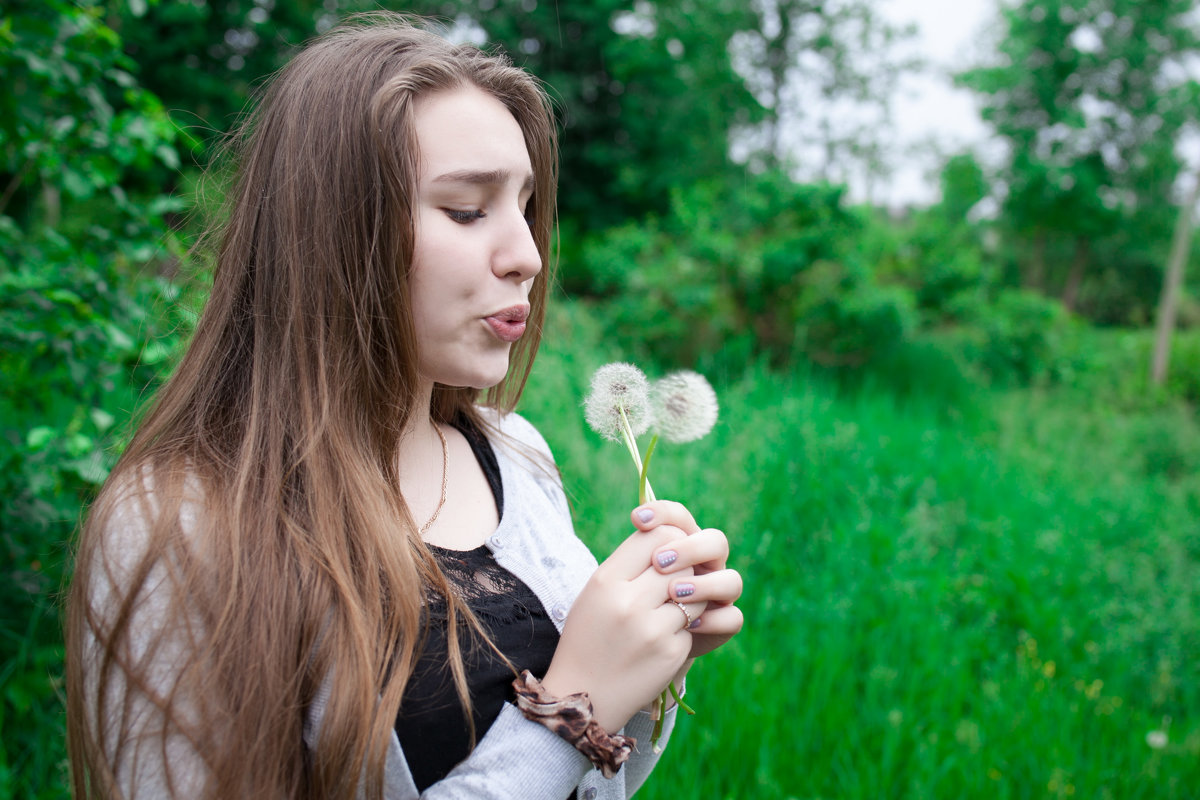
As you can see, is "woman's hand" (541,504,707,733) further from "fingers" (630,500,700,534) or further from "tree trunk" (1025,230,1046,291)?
"tree trunk" (1025,230,1046,291)

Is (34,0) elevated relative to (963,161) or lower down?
lower down

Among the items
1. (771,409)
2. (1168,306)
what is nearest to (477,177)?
(771,409)

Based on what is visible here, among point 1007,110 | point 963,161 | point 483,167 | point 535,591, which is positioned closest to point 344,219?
point 483,167

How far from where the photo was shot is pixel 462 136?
3.56 ft

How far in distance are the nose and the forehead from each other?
0.28 feet

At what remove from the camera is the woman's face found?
1061 mm

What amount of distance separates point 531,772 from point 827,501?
334 centimetres

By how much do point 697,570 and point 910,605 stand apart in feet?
8.95

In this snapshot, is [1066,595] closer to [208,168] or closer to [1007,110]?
[208,168]

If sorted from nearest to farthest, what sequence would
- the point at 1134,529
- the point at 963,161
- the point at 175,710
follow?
the point at 175,710, the point at 1134,529, the point at 963,161

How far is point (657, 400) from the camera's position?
1.22m

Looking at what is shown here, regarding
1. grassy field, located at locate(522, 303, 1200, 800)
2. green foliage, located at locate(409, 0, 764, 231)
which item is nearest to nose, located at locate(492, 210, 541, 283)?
grassy field, located at locate(522, 303, 1200, 800)

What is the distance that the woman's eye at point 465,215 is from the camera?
1080 millimetres

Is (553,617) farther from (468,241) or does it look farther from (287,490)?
(468,241)
